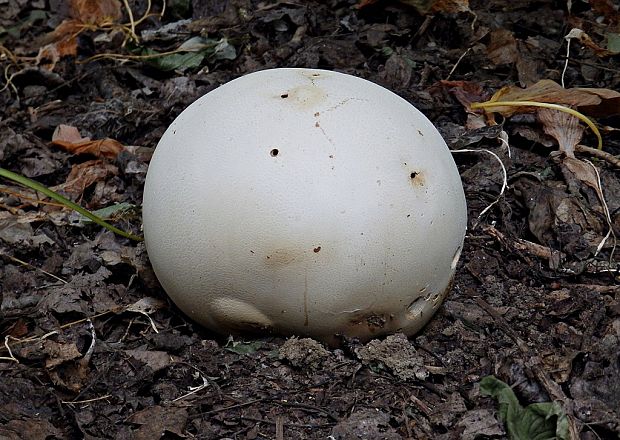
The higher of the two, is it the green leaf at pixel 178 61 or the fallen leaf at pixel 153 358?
the green leaf at pixel 178 61

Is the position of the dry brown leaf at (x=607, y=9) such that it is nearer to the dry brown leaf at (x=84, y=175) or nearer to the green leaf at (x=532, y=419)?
the dry brown leaf at (x=84, y=175)

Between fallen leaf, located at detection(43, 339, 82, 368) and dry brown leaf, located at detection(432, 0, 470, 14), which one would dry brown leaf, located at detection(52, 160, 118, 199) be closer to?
fallen leaf, located at detection(43, 339, 82, 368)

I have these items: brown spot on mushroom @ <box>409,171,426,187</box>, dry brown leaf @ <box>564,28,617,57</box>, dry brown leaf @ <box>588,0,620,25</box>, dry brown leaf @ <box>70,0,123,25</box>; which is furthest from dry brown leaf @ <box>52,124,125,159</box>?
dry brown leaf @ <box>588,0,620,25</box>

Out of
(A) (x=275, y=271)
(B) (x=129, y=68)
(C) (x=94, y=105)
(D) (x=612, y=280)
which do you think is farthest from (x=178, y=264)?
(B) (x=129, y=68)

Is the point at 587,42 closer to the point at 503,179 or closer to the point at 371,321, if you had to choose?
the point at 503,179

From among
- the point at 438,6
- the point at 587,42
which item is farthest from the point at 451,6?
the point at 587,42

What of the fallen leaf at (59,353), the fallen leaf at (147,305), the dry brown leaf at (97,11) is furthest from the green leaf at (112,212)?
the dry brown leaf at (97,11)

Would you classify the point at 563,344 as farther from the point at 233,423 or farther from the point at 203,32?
the point at 203,32
